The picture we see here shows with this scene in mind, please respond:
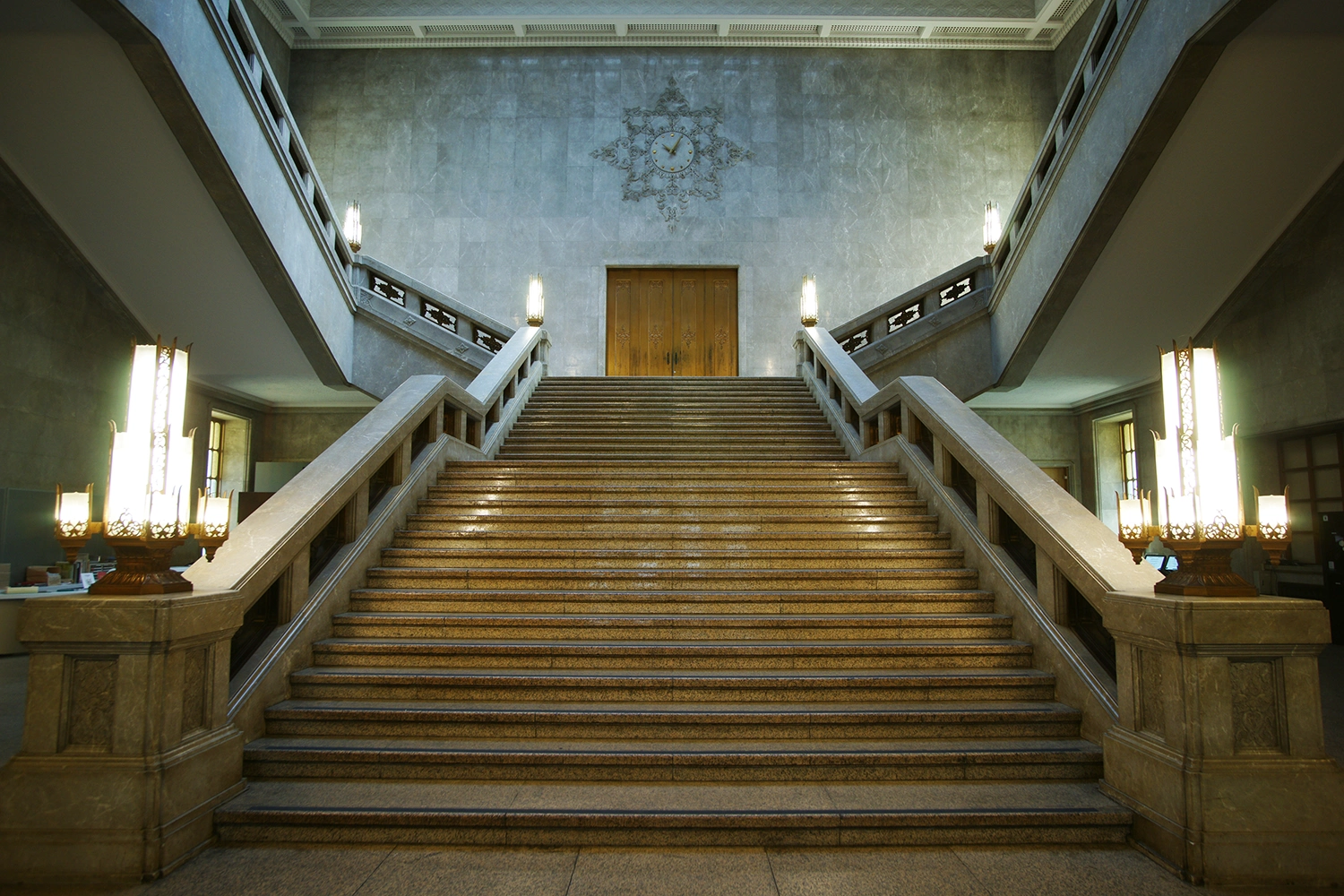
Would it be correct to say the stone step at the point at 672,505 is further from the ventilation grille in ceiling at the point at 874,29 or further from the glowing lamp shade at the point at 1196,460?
the ventilation grille in ceiling at the point at 874,29

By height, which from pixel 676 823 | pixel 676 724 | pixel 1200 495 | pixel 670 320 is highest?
pixel 670 320

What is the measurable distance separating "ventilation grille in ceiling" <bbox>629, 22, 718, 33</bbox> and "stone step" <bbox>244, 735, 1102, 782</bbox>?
46.6 feet

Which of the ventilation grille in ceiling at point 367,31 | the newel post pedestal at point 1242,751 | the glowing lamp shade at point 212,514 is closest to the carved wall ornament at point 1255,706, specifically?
the newel post pedestal at point 1242,751

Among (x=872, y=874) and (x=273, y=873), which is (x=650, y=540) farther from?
(x=273, y=873)

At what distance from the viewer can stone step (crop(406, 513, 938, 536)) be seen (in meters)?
6.02

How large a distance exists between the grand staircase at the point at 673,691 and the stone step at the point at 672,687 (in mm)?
11

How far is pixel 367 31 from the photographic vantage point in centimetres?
1484

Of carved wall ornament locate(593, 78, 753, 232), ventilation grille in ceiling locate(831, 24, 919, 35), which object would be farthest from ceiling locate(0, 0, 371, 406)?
ventilation grille in ceiling locate(831, 24, 919, 35)

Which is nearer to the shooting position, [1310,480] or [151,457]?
[151,457]

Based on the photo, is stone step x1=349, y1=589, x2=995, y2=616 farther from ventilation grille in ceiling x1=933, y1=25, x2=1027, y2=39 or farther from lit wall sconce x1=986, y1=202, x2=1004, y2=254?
ventilation grille in ceiling x1=933, y1=25, x2=1027, y2=39

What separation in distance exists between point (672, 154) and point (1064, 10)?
7530 millimetres

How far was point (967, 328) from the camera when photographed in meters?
11.2

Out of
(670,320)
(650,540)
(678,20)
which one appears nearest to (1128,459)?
(670,320)

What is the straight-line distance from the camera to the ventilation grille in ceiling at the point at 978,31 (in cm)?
1464
